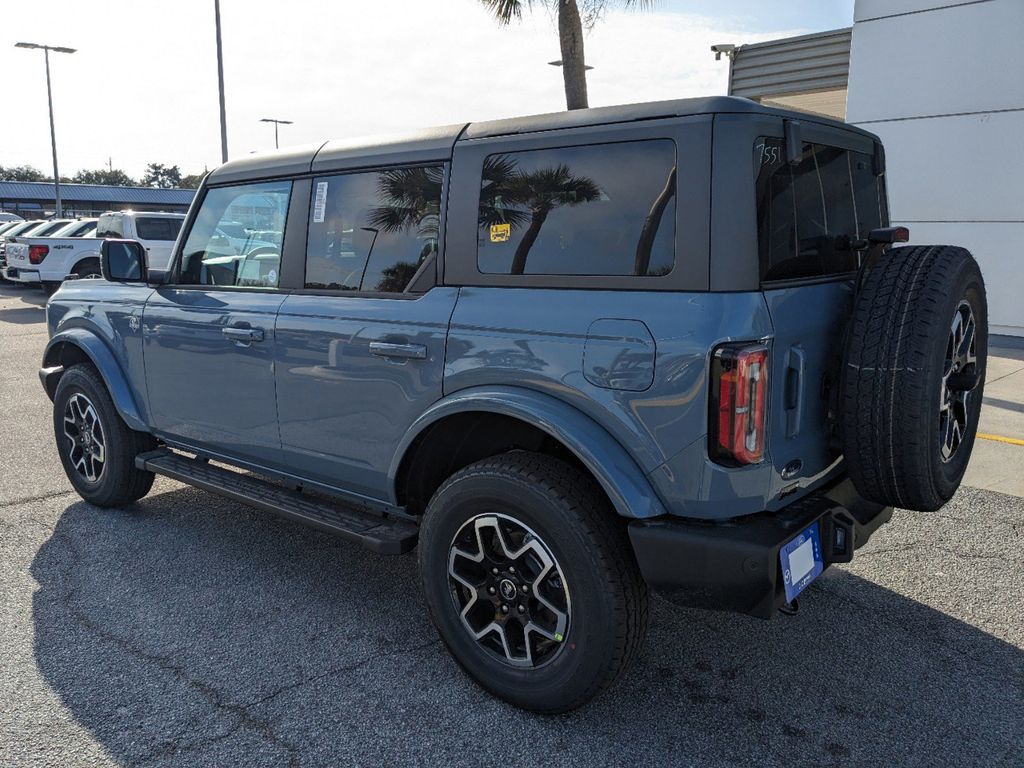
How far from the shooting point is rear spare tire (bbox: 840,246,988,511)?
8.23ft

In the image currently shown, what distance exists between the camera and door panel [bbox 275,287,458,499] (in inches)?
120

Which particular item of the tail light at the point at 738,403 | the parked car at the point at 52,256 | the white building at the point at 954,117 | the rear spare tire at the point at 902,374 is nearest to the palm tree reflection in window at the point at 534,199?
the tail light at the point at 738,403

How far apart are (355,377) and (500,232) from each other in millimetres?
823

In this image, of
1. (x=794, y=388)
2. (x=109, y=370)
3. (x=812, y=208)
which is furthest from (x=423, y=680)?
(x=109, y=370)

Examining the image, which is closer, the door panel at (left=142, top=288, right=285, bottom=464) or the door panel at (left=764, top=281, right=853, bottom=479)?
the door panel at (left=764, top=281, right=853, bottom=479)

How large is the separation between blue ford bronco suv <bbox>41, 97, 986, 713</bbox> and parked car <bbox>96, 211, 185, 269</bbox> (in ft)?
47.3

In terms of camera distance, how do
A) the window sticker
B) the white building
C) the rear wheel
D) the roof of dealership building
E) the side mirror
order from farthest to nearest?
the roof of dealership building
the white building
the rear wheel
the side mirror
the window sticker

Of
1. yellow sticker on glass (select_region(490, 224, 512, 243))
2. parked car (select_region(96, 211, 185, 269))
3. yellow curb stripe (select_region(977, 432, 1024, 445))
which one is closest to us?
yellow sticker on glass (select_region(490, 224, 512, 243))

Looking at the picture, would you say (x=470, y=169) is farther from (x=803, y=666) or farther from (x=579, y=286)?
(x=803, y=666)

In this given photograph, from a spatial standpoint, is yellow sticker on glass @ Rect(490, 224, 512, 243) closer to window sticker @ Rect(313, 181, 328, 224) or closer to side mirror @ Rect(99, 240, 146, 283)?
window sticker @ Rect(313, 181, 328, 224)

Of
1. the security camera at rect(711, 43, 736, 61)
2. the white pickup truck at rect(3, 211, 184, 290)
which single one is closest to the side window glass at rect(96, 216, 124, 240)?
the white pickup truck at rect(3, 211, 184, 290)

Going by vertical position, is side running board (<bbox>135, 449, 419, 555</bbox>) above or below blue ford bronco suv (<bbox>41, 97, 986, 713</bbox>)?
below

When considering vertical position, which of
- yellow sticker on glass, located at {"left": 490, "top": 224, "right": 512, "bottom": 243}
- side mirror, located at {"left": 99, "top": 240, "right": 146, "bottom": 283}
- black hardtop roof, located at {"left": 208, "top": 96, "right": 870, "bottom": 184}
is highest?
black hardtop roof, located at {"left": 208, "top": 96, "right": 870, "bottom": 184}

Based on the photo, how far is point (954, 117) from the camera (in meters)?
11.5
